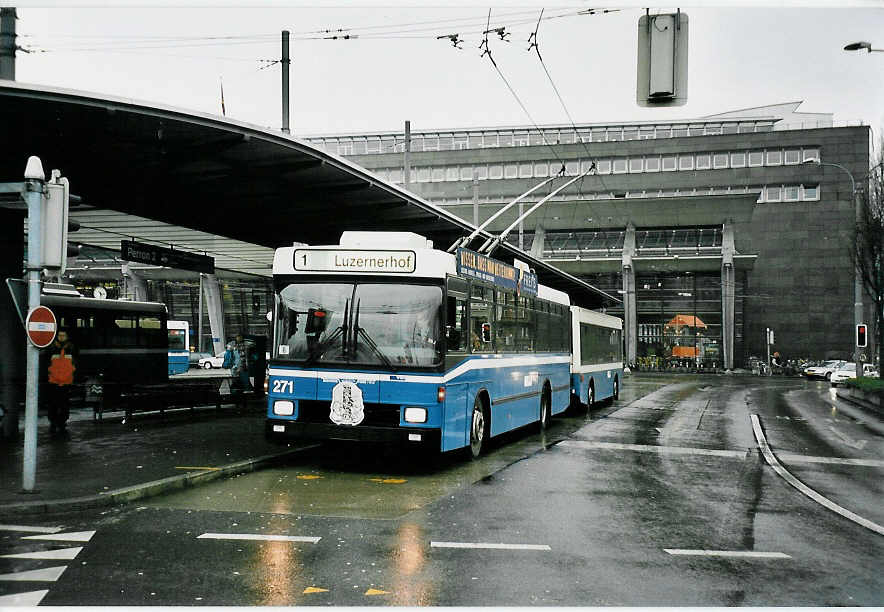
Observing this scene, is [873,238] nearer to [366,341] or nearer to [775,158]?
[366,341]

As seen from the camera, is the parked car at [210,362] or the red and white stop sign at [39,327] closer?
the red and white stop sign at [39,327]

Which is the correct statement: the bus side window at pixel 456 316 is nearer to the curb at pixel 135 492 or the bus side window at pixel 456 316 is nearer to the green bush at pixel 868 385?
the curb at pixel 135 492

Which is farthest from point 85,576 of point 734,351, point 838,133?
point 838,133

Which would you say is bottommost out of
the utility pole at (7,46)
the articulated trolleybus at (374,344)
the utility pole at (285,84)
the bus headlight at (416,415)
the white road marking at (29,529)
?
the white road marking at (29,529)

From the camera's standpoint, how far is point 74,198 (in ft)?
33.0

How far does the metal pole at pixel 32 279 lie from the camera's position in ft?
30.9

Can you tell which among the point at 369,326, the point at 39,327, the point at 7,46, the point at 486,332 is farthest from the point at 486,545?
the point at 7,46

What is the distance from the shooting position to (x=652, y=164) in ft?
239

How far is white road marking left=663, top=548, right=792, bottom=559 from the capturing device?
7586 mm

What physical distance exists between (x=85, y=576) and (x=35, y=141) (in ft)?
26.2

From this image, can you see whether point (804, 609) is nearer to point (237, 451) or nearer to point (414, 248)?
point (414, 248)

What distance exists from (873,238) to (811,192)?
142ft

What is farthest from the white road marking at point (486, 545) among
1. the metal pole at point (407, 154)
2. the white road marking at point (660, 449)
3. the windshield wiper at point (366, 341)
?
the metal pole at point (407, 154)

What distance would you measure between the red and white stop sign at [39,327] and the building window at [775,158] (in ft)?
234
